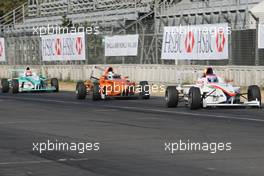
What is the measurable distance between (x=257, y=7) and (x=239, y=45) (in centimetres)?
532

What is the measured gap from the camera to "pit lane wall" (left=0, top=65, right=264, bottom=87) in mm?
31984

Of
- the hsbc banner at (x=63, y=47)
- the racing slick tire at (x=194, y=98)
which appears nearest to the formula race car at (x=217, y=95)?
the racing slick tire at (x=194, y=98)

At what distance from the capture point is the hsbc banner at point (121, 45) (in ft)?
133

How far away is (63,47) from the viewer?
45.8 metres

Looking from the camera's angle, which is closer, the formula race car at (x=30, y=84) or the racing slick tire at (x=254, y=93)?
the racing slick tire at (x=254, y=93)

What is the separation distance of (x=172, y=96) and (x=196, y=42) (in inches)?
467

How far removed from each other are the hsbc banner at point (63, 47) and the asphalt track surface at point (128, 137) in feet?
60.2

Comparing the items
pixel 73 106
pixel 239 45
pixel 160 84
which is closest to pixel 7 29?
pixel 160 84

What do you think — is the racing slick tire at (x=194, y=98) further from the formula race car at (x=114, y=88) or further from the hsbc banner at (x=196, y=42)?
the hsbc banner at (x=196, y=42)

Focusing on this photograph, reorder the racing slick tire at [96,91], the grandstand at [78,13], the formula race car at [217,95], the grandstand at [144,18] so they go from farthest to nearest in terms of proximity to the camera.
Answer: the grandstand at [78,13] → the grandstand at [144,18] → the racing slick tire at [96,91] → the formula race car at [217,95]

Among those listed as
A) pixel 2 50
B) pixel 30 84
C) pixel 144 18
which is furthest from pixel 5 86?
pixel 2 50

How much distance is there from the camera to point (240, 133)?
1563 cm

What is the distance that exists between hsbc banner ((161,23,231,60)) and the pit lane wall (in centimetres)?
65

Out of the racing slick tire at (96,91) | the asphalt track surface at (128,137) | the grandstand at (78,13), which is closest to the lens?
the asphalt track surface at (128,137)
